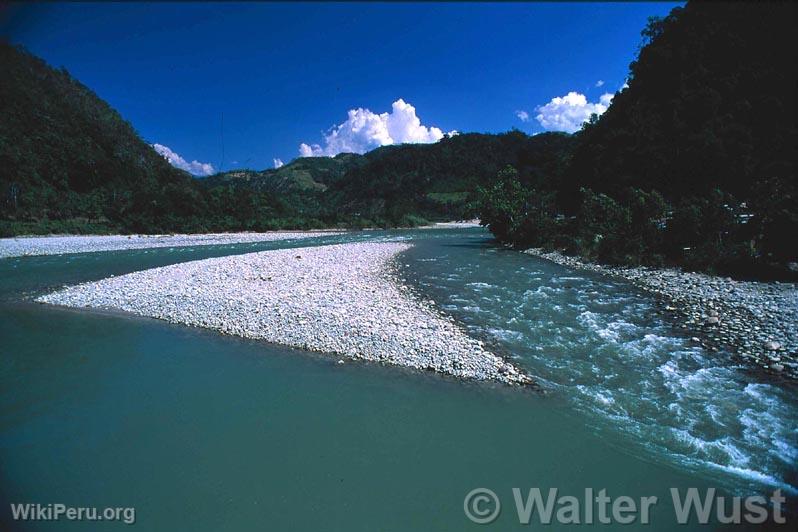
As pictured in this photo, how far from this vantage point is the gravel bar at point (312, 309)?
8.54 meters

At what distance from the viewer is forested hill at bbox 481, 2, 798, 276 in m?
17.4

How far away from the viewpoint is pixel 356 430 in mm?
6066

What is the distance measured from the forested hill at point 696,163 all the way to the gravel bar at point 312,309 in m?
15.3

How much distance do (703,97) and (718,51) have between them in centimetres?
703

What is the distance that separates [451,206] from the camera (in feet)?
421

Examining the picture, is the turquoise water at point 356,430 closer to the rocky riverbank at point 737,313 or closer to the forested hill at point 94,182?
the rocky riverbank at point 737,313

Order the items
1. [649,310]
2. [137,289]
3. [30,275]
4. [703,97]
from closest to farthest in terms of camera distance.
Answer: [649,310], [137,289], [30,275], [703,97]

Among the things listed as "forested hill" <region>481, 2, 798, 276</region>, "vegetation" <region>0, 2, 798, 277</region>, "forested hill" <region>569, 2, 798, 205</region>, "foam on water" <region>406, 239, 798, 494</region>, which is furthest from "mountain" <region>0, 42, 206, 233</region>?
"forested hill" <region>569, 2, 798, 205</region>

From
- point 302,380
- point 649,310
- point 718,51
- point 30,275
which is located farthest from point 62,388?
point 718,51

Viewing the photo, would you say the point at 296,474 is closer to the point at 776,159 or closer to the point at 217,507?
the point at 217,507

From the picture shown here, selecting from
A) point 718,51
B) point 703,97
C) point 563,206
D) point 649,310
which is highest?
point 718,51

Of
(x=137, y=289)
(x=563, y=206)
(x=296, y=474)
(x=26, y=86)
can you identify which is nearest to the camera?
(x=296, y=474)

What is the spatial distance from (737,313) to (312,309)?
43.7 ft

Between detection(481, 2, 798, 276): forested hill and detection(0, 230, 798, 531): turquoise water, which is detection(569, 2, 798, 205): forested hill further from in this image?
detection(0, 230, 798, 531): turquoise water
